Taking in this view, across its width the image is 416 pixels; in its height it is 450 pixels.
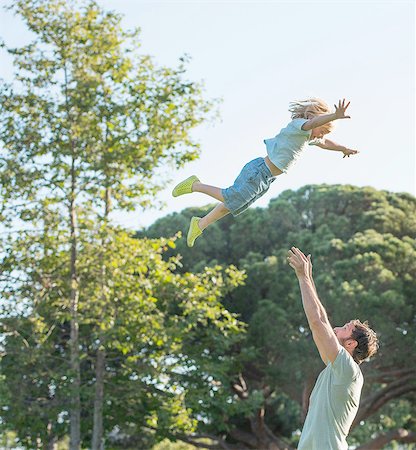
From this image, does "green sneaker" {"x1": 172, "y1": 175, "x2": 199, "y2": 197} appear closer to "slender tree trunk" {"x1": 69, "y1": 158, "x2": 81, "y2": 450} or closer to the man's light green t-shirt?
the man's light green t-shirt

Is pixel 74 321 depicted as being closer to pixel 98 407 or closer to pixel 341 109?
pixel 98 407

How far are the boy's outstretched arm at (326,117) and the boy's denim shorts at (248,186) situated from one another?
414mm

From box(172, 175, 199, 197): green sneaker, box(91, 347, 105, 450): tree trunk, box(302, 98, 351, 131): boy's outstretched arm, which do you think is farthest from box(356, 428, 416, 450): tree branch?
box(302, 98, 351, 131): boy's outstretched arm

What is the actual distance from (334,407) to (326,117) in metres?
1.56

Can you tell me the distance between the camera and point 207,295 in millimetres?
15859

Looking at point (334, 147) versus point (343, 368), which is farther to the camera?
point (334, 147)

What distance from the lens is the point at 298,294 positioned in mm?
19781

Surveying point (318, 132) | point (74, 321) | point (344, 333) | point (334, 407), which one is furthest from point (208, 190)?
point (74, 321)

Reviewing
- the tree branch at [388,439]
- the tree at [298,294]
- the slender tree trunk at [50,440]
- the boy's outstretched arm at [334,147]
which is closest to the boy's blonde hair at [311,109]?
the boy's outstretched arm at [334,147]

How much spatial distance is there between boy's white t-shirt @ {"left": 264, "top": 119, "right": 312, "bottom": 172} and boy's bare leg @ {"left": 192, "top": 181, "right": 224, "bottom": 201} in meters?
0.42

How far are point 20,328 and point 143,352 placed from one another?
9.23ft

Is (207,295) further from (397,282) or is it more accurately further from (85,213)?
(397,282)

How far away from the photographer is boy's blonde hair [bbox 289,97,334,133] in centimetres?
552

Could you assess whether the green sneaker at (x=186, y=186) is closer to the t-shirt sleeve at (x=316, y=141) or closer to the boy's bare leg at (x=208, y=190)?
the boy's bare leg at (x=208, y=190)
